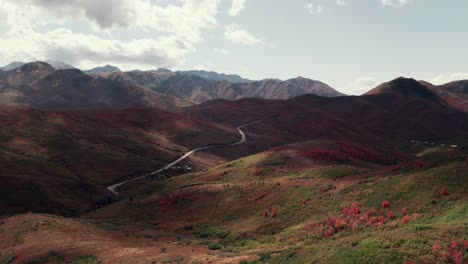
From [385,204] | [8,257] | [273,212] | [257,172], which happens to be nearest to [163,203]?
[257,172]

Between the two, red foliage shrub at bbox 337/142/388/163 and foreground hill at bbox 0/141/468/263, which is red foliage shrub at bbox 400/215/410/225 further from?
red foliage shrub at bbox 337/142/388/163

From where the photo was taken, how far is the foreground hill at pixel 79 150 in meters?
87.8

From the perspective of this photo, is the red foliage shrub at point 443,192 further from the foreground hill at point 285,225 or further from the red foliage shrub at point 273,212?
the red foliage shrub at point 273,212

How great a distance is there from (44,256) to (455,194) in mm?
40902

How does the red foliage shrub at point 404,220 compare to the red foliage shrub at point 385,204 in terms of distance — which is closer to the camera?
the red foliage shrub at point 404,220

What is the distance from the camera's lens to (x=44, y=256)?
1469 inches

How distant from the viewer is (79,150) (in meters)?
128

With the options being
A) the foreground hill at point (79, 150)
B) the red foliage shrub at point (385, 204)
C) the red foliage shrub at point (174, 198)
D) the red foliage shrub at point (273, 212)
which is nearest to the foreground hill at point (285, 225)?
the red foliage shrub at point (385, 204)

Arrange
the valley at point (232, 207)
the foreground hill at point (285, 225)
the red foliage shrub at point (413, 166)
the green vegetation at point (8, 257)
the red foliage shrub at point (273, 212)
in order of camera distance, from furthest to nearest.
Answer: the red foliage shrub at point (413, 166), the red foliage shrub at point (273, 212), the green vegetation at point (8, 257), the valley at point (232, 207), the foreground hill at point (285, 225)

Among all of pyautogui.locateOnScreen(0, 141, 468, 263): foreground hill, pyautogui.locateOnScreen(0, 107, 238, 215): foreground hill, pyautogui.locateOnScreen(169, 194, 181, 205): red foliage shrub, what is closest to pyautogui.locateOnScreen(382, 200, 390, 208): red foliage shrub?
pyautogui.locateOnScreen(0, 141, 468, 263): foreground hill

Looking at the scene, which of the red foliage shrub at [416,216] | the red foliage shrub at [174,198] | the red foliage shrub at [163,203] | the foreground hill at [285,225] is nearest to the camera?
the foreground hill at [285,225]

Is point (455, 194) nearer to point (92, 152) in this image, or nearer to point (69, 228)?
point (69, 228)

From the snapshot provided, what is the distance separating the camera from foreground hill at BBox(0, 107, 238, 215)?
288 ft

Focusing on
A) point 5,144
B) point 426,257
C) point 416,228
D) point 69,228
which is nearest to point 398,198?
point 416,228
